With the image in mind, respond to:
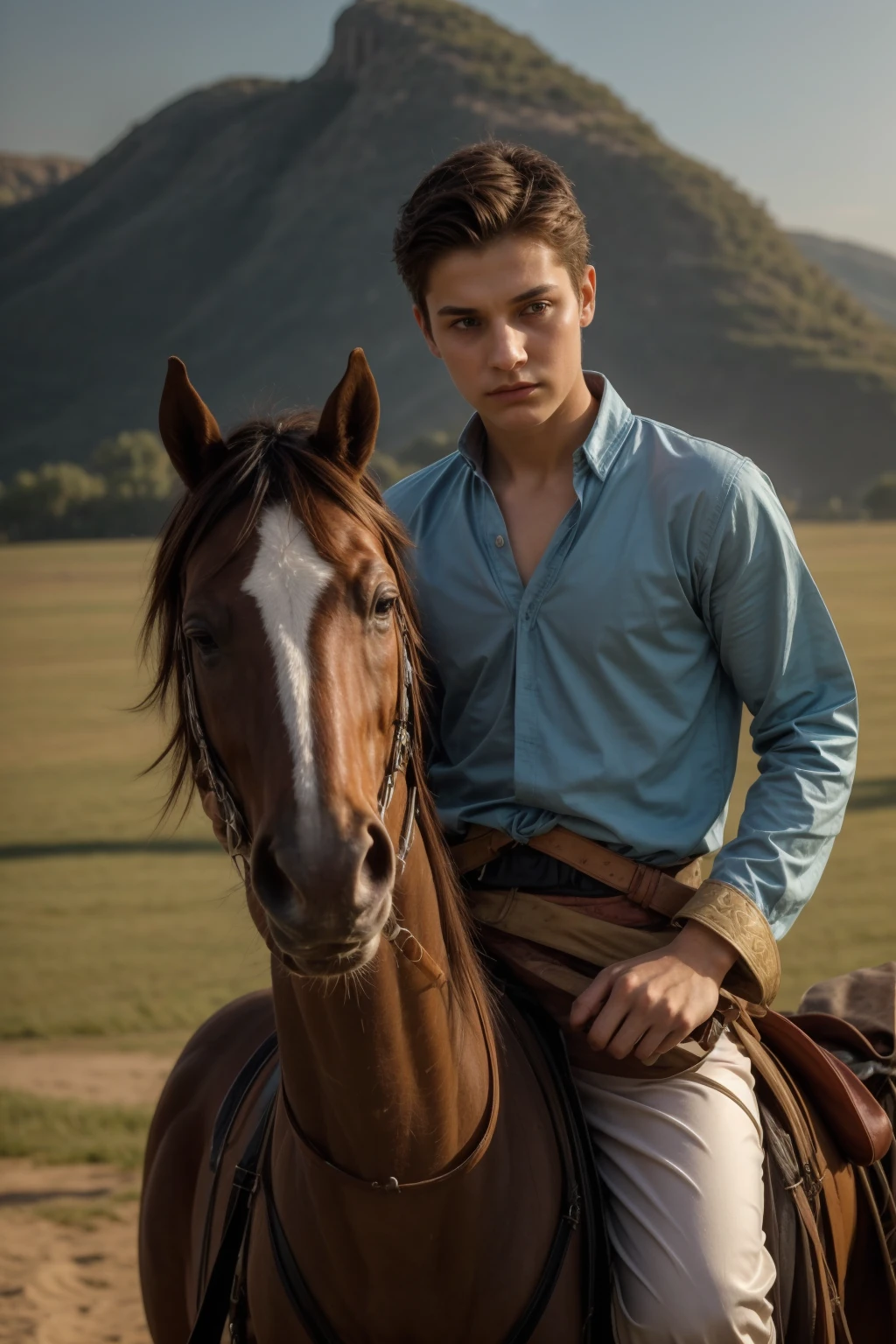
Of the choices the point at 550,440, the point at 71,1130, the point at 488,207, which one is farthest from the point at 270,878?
the point at 71,1130

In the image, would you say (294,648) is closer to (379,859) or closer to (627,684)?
(379,859)

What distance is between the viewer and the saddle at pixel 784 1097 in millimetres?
1797

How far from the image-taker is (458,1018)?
5.34ft

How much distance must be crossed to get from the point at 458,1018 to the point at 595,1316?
46 centimetres

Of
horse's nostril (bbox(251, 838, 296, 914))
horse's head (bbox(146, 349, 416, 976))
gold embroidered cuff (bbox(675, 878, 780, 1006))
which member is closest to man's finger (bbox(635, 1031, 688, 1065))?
gold embroidered cuff (bbox(675, 878, 780, 1006))

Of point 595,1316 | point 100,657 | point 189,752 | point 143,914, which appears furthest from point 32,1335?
point 100,657

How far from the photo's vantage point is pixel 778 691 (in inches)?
71.5

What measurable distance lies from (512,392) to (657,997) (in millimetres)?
951

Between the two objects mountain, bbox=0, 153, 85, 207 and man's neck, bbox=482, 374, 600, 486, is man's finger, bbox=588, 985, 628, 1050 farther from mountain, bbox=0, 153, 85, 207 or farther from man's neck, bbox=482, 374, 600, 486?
mountain, bbox=0, 153, 85, 207

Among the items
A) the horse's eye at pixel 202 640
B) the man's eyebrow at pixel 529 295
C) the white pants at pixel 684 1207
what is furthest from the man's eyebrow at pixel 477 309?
the white pants at pixel 684 1207

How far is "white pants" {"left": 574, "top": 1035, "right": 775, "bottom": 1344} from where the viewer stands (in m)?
1.62

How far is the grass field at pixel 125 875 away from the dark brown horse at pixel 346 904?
0.49 metres

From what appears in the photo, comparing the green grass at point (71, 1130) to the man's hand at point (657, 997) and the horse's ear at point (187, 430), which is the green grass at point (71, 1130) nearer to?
the man's hand at point (657, 997)

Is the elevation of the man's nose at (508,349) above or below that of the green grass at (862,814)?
above
